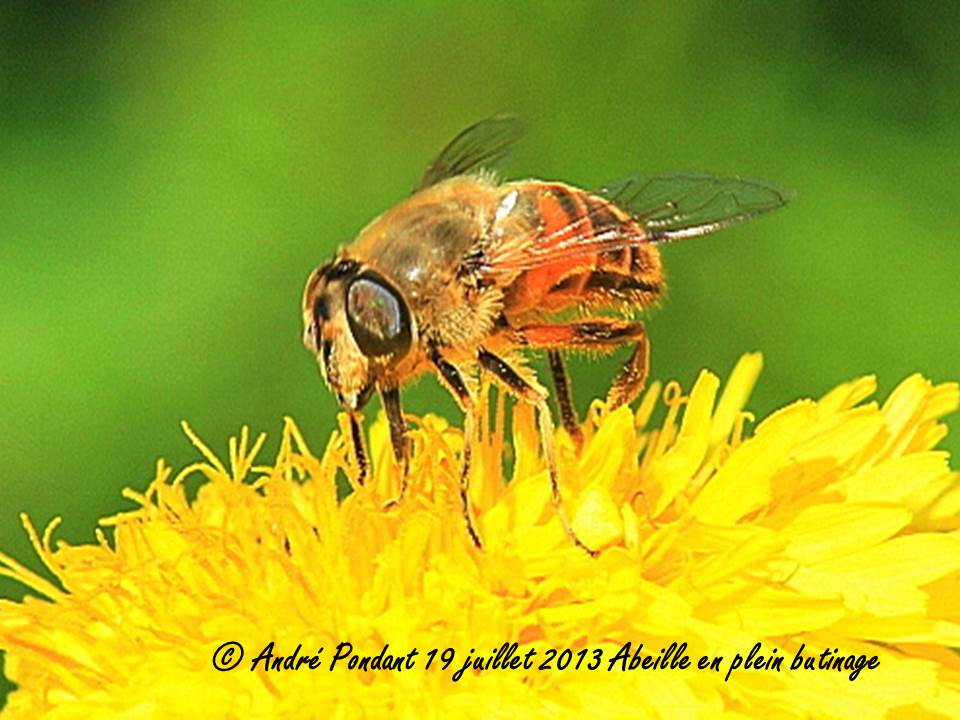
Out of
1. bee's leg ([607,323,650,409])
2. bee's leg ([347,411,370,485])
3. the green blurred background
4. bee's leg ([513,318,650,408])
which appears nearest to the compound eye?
bee's leg ([347,411,370,485])

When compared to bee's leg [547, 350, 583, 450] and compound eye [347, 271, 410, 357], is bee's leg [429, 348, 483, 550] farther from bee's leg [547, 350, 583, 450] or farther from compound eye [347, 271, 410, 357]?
bee's leg [547, 350, 583, 450]

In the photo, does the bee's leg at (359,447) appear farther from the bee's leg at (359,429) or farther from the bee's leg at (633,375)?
the bee's leg at (633,375)

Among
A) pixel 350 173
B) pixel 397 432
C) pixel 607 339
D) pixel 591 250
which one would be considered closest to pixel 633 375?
pixel 607 339

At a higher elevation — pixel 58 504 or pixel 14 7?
pixel 14 7

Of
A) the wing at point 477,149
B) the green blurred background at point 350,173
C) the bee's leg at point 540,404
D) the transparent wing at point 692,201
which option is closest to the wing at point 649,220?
the transparent wing at point 692,201

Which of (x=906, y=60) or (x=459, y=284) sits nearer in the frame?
(x=459, y=284)

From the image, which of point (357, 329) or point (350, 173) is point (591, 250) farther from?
point (350, 173)

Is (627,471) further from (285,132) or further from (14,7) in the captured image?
(14,7)

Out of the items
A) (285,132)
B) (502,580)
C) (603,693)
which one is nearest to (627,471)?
(502,580)
